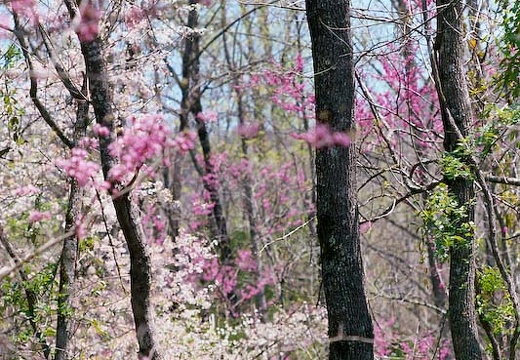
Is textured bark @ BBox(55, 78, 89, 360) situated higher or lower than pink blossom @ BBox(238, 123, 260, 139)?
lower

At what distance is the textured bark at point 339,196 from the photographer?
4.06m

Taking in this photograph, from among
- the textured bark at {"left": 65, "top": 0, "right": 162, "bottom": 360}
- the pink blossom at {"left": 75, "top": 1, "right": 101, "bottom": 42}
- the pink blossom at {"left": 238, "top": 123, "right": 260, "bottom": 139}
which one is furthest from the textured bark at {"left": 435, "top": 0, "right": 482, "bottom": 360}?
the pink blossom at {"left": 238, "top": 123, "right": 260, "bottom": 139}

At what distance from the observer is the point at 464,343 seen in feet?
17.3

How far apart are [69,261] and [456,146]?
320cm

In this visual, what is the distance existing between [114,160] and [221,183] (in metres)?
11.4

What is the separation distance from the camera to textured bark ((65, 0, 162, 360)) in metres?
4.31

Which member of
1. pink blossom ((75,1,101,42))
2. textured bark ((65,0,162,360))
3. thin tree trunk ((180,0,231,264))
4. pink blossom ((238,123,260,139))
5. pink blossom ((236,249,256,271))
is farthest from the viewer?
pink blossom ((238,123,260,139))

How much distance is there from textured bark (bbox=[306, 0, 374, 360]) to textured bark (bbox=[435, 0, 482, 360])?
1.39 meters

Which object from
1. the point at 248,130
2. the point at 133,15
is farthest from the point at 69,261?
the point at 248,130

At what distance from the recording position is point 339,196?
13.5 ft

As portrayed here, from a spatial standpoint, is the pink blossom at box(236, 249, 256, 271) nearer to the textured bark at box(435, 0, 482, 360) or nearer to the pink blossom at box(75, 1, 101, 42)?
the textured bark at box(435, 0, 482, 360)

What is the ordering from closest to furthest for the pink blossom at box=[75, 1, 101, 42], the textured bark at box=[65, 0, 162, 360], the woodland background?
the pink blossom at box=[75, 1, 101, 42] < the textured bark at box=[65, 0, 162, 360] < the woodland background

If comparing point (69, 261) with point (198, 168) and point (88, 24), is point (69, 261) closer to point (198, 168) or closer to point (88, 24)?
point (88, 24)

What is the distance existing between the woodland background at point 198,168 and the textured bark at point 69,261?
2cm
